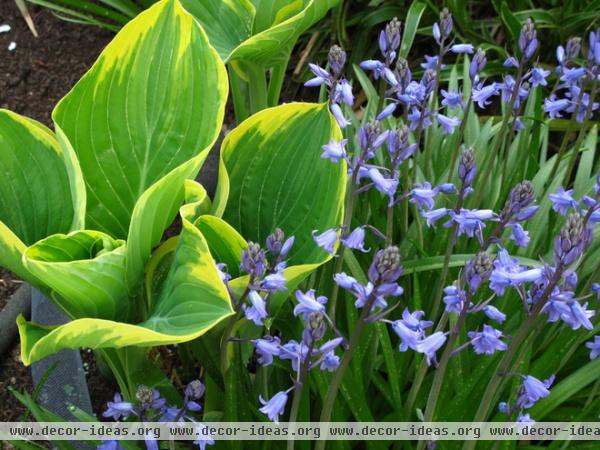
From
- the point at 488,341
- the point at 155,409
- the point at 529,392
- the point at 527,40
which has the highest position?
the point at 527,40

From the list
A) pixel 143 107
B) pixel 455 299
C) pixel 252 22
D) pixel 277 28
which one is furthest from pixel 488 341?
pixel 252 22

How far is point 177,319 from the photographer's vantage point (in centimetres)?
142

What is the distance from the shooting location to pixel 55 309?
2.16 m

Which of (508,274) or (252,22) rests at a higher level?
(252,22)

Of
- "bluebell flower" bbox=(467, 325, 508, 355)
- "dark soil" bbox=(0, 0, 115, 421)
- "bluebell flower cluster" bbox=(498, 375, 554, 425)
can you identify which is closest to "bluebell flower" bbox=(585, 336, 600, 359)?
"bluebell flower cluster" bbox=(498, 375, 554, 425)

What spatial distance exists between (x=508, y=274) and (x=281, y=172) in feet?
2.28

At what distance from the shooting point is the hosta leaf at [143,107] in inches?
65.8

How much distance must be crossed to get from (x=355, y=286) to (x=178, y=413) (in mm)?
496

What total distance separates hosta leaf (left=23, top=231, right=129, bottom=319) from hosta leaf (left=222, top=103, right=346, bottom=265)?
307mm

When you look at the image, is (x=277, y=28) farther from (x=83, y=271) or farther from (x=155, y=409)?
(x=155, y=409)

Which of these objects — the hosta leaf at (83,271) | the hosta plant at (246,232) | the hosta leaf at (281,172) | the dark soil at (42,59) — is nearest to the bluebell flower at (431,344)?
the hosta plant at (246,232)

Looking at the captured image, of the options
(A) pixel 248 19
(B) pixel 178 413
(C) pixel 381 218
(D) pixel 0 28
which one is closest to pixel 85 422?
(B) pixel 178 413

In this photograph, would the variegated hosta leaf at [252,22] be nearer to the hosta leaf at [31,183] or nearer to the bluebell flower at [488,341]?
the hosta leaf at [31,183]

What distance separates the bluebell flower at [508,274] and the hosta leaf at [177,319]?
0.43 m
